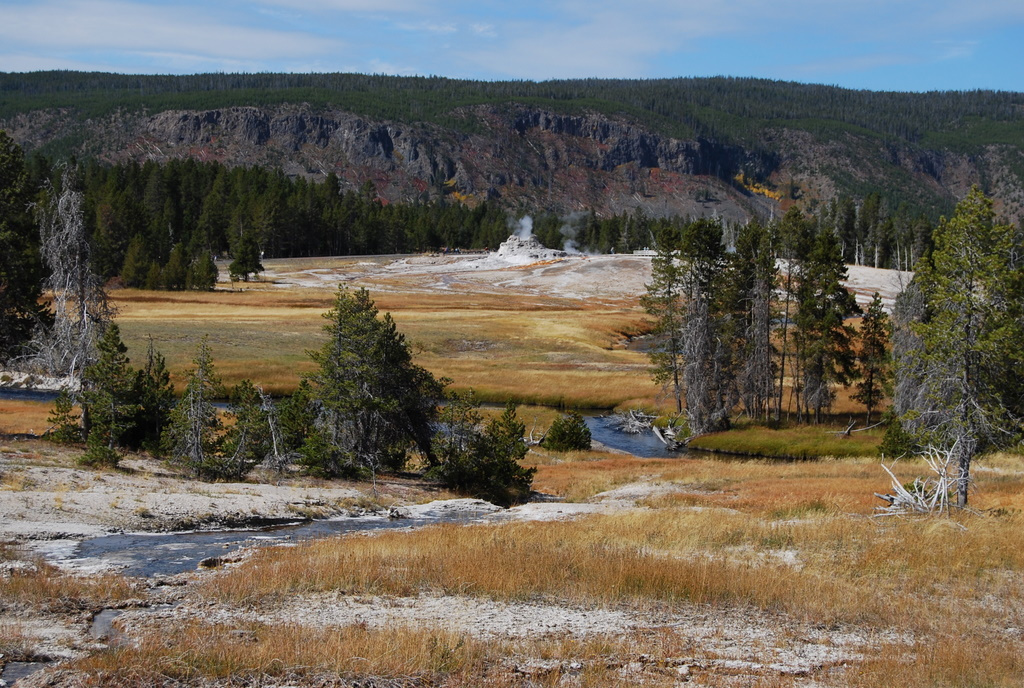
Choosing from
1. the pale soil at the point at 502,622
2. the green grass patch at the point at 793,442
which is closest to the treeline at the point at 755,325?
the green grass patch at the point at 793,442

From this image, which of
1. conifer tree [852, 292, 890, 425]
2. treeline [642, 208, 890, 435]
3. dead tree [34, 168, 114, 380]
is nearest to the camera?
dead tree [34, 168, 114, 380]

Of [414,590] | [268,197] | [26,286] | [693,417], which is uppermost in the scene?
[268,197]

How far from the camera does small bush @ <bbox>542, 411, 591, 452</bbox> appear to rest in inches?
1774

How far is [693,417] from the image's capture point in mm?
52594

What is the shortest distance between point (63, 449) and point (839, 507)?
25323 millimetres

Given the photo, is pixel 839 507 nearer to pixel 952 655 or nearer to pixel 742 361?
pixel 952 655

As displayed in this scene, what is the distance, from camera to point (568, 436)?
45.1 m

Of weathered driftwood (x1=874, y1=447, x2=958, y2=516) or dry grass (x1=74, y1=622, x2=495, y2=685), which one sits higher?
dry grass (x1=74, y1=622, x2=495, y2=685)

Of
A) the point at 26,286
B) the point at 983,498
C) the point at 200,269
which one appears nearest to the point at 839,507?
the point at 983,498

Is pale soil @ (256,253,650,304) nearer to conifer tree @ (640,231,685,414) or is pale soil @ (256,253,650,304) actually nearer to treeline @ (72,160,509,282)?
treeline @ (72,160,509,282)

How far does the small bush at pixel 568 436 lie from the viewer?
1774 inches

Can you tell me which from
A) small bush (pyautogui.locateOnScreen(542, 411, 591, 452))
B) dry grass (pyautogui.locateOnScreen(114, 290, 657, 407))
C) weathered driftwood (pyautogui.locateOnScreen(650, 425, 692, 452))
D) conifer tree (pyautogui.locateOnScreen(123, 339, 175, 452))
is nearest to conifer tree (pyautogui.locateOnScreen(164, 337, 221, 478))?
conifer tree (pyautogui.locateOnScreen(123, 339, 175, 452))

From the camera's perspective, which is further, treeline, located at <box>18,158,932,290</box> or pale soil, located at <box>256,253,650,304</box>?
pale soil, located at <box>256,253,650,304</box>

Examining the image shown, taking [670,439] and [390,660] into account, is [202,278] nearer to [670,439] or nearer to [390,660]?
[670,439]
